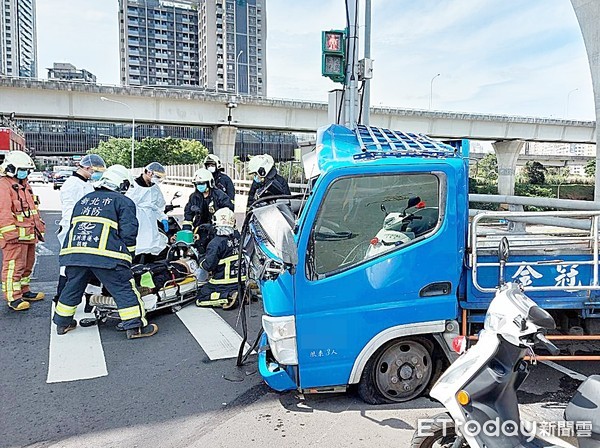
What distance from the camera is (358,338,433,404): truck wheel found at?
4082 mm

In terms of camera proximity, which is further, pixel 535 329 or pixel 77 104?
pixel 77 104

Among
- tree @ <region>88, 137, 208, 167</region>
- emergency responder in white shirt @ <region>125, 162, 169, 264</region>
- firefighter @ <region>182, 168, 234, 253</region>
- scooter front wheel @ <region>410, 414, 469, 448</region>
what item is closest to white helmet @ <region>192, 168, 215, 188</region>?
firefighter @ <region>182, 168, 234, 253</region>

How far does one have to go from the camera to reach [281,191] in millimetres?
7945

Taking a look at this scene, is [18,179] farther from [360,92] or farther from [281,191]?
[360,92]

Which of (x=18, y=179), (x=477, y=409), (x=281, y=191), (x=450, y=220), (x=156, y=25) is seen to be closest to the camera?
(x=477, y=409)

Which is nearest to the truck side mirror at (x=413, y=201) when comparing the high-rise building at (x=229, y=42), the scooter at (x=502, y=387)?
the scooter at (x=502, y=387)

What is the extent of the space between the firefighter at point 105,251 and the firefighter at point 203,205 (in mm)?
2529

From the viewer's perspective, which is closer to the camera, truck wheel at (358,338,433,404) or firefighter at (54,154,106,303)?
truck wheel at (358,338,433,404)

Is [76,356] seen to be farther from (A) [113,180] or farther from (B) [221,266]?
(B) [221,266]

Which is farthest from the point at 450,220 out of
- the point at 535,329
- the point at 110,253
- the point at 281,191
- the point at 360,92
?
the point at 360,92

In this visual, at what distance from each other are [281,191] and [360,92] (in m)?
2.43

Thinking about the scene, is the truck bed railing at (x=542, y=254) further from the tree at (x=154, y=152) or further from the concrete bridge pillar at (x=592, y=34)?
the tree at (x=154, y=152)

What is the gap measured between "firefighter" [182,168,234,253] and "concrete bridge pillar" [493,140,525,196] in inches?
1533

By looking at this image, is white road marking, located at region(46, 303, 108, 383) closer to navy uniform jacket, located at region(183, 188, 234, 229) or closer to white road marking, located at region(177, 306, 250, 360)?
white road marking, located at region(177, 306, 250, 360)
